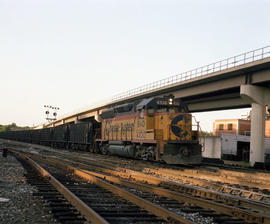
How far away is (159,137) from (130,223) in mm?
10833

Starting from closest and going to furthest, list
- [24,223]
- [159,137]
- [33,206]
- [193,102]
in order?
[24,223] < [33,206] < [159,137] < [193,102]

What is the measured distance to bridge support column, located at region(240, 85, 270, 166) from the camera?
21875 mm

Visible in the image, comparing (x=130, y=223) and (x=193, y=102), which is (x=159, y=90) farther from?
(x=130, y=223)

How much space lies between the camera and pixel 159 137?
15695mm

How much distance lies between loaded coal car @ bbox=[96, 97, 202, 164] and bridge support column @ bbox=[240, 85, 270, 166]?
768cm

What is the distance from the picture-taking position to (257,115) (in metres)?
22.1

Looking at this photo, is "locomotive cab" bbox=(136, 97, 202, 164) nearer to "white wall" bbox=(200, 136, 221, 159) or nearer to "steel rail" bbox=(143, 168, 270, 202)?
"steel rail" bbox=(143, 168, 270, 202)

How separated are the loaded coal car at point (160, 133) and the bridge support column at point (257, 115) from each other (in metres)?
7.68

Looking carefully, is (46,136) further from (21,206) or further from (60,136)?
(21,206)

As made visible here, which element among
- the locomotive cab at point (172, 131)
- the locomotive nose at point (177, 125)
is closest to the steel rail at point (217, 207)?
the locomotive cab at point (172, 131)

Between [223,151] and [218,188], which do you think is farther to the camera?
[223,151]

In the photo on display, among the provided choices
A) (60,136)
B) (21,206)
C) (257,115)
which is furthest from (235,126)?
(21,206)

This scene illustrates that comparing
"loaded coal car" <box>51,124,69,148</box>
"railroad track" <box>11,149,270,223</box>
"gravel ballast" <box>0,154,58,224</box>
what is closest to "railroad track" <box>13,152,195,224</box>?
"gravel ballast" <box>0,154,58,224</box>

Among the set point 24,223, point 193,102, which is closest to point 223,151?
point 193,102
